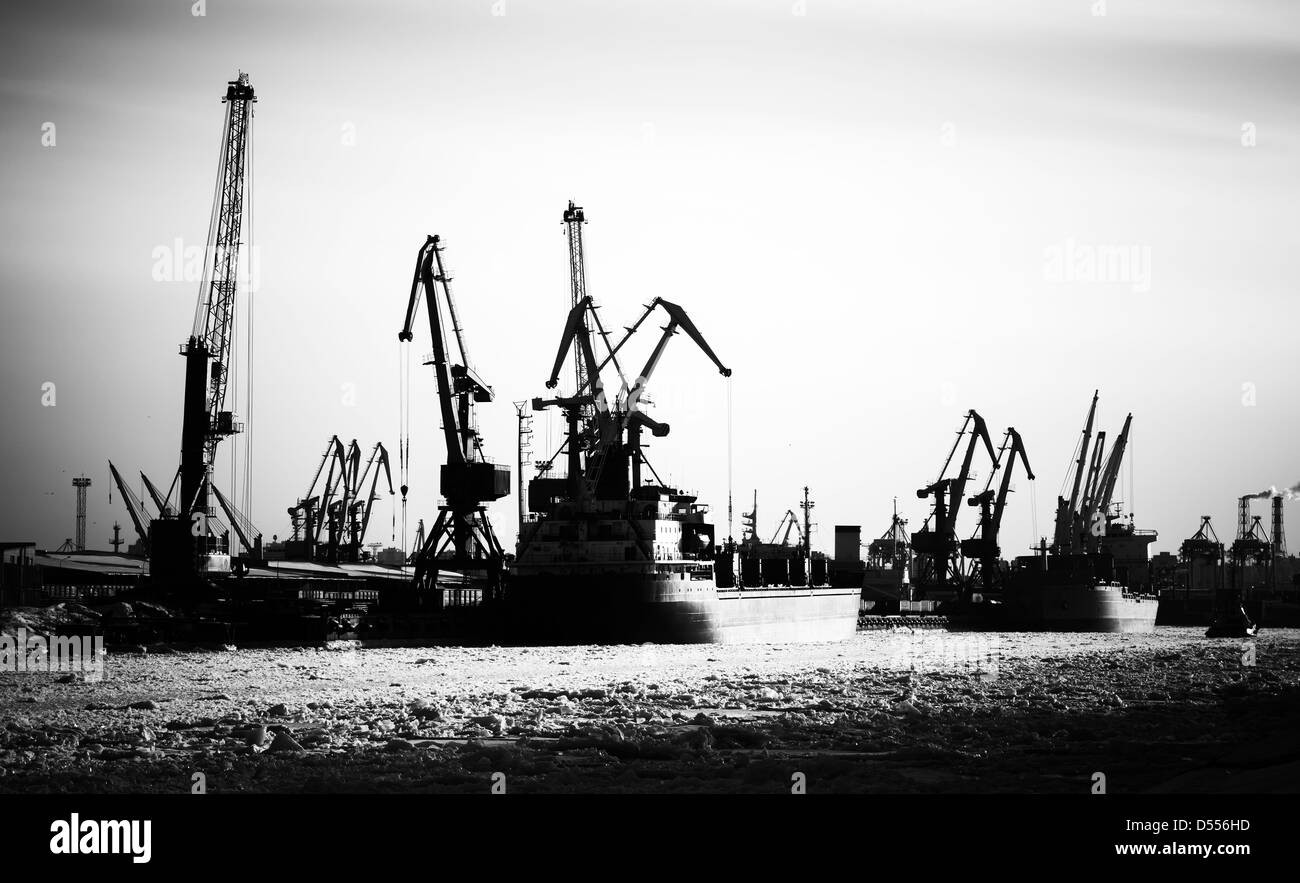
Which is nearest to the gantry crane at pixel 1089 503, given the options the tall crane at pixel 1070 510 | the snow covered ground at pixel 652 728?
the tall crane at pixel 1070 510

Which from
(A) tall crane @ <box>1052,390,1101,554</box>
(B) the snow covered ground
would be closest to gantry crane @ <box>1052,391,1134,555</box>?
(A) tall crane @ <box>1052,390,1101,554</box>

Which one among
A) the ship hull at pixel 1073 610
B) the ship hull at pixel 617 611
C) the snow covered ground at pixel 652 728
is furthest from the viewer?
the ship hull at pixel 1073 610

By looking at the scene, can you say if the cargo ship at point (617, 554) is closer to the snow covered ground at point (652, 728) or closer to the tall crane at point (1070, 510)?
the snow covered ground at point (652, 728)

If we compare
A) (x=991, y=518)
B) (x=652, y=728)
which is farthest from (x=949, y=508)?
(x=652, y=728)

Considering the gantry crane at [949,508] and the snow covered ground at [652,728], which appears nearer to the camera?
the snow covered ground at [652,728]

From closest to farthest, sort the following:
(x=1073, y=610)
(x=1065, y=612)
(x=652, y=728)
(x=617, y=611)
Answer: (x=652, y=728)
(x=617, y=611)
(x=1065, y=612)
(x=1073, y=610)

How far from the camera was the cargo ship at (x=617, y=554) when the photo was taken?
7362 cm

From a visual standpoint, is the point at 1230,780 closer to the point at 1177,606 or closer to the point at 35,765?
the point at 35,765

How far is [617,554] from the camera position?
7594 cm

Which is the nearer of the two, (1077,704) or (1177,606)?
(1077,704)

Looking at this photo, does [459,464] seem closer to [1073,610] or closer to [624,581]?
[624,581]

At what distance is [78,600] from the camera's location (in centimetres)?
8562
